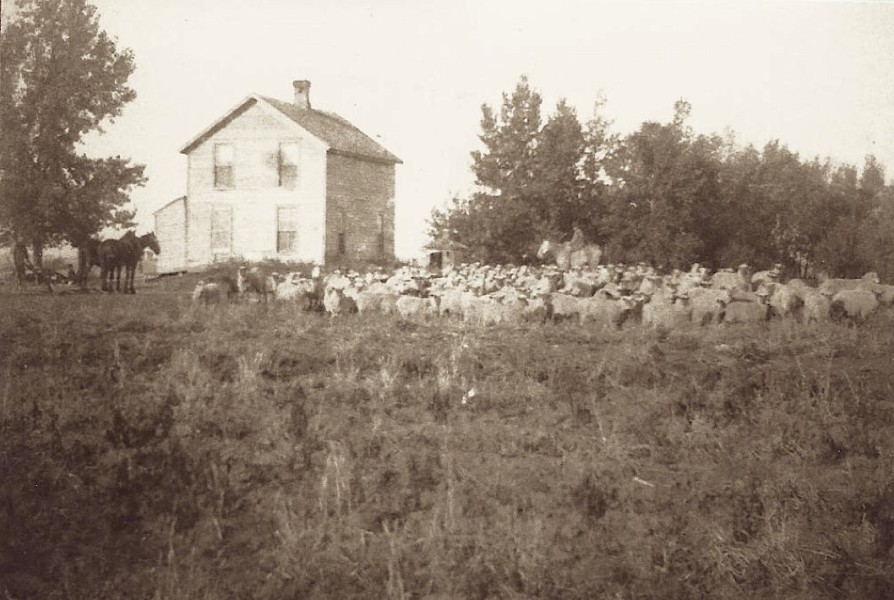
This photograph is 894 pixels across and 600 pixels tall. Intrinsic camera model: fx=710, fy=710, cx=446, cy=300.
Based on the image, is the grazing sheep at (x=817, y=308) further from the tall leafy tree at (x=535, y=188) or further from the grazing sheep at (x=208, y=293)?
the grazing sheep at (x=208, y=293)

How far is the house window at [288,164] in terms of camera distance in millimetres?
14938

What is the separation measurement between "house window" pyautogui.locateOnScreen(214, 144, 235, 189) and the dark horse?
1840 mm

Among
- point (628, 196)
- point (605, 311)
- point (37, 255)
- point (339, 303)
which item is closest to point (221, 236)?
point (339, 303)

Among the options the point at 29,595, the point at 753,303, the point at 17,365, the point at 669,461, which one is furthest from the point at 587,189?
the point at 29,595

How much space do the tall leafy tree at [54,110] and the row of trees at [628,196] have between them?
6725mm

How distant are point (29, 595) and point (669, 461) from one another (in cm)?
499

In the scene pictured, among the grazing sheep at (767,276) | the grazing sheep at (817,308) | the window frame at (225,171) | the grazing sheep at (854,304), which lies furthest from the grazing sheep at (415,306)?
the grazing sheep at (767,276)

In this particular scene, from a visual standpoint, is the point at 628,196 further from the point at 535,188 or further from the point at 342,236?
the point at 342,236

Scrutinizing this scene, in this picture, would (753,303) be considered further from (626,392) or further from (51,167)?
(51,167)

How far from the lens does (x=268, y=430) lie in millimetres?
6582

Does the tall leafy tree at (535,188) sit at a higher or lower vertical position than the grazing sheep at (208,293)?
higher

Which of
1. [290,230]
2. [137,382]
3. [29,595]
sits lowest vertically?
[29,595]

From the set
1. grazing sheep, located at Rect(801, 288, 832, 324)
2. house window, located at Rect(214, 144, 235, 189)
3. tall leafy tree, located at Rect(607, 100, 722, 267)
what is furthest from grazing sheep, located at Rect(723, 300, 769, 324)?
house window, located at Rect(214, 144, 235, 189)

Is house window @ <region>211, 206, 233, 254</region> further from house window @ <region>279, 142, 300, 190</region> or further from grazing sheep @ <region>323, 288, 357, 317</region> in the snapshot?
grazing sheep @ <region>323, 288, 357, 317</region>
